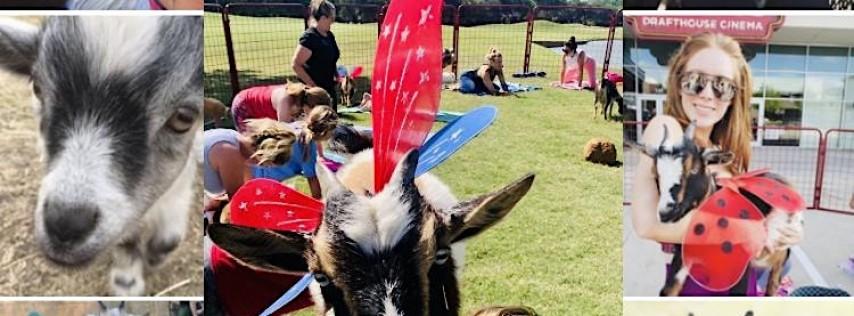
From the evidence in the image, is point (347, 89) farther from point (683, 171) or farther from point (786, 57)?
point (786, 57)

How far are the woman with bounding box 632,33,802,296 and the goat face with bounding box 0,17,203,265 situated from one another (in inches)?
76.9

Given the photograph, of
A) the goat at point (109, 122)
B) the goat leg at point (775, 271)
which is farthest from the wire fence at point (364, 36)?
the goat leg at point (775, 271)

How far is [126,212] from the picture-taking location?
149 inches

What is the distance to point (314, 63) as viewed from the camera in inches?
154

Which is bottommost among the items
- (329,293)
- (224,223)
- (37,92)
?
(329,293)

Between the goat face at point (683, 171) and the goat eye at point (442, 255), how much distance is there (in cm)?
94

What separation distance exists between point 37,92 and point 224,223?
94 centimetres

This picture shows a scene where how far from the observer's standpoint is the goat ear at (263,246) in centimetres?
380

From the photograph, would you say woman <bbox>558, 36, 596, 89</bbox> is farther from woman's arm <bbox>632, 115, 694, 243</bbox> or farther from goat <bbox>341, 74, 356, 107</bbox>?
goat <bbox>341, 74, 356, 107</bbox>

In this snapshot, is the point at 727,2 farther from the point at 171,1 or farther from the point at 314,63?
the point at 171,1

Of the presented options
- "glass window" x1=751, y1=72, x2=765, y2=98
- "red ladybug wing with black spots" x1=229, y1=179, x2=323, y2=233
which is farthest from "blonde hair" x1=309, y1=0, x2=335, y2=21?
"glass window" x1=751, y1=72, x2=765, y2=98

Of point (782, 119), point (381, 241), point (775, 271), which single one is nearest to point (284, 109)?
point (381, 241)

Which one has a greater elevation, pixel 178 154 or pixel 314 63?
pixel 314 63

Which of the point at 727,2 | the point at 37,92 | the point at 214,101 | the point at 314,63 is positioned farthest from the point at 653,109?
the point at 37,92
